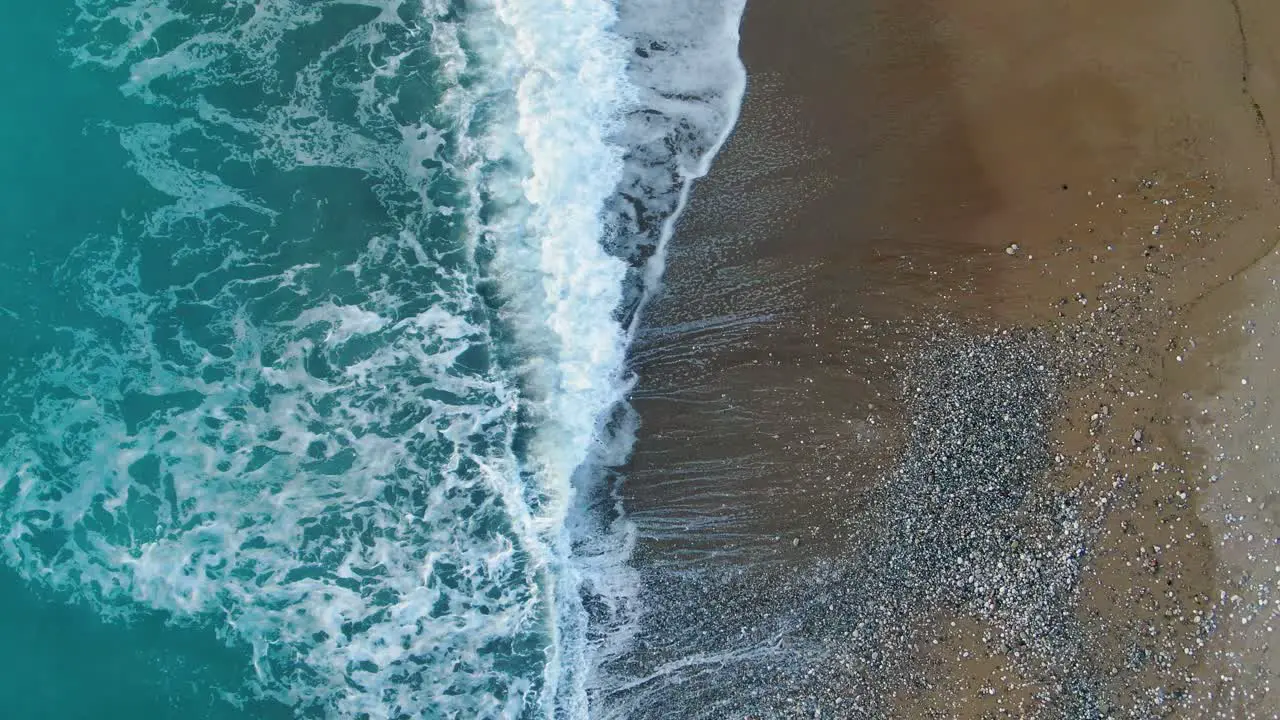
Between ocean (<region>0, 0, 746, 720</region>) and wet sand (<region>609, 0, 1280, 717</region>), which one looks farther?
ocean (<region>0, 0, 746, 720</region>)

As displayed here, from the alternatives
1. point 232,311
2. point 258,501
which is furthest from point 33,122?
point 258,501

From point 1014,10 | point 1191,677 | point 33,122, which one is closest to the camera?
point 1191,677

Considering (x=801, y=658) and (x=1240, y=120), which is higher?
(x=1240, y=120)

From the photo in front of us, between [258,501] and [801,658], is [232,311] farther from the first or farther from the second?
[801,658]

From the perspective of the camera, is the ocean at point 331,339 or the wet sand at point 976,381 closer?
the wet sand at point 976,381

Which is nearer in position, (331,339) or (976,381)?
(976,381)
